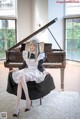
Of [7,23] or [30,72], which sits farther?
[7,23]

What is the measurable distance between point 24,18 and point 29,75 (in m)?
4.92

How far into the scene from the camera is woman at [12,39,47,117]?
12.6 ft

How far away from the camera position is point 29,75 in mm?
4027

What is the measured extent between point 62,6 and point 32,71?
4.58m

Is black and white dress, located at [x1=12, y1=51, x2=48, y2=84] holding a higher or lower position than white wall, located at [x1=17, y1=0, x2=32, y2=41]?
lower

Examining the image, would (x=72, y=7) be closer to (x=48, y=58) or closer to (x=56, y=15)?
(x=56, y=15)

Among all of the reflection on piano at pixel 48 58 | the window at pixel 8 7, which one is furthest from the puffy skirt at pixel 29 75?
the window at pixel 8 7

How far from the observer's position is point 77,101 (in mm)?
4480

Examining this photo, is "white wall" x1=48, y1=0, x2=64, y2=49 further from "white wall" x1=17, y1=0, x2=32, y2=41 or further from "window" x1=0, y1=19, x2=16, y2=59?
"window" x1=0, y1=19, x2=16, y2=59

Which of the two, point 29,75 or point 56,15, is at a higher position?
point 56,15

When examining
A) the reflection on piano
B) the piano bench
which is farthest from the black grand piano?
the piano bench

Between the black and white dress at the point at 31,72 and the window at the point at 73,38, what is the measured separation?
404cm

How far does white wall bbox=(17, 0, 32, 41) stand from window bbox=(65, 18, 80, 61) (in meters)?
1.39

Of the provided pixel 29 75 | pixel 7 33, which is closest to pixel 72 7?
pixel 7 33
